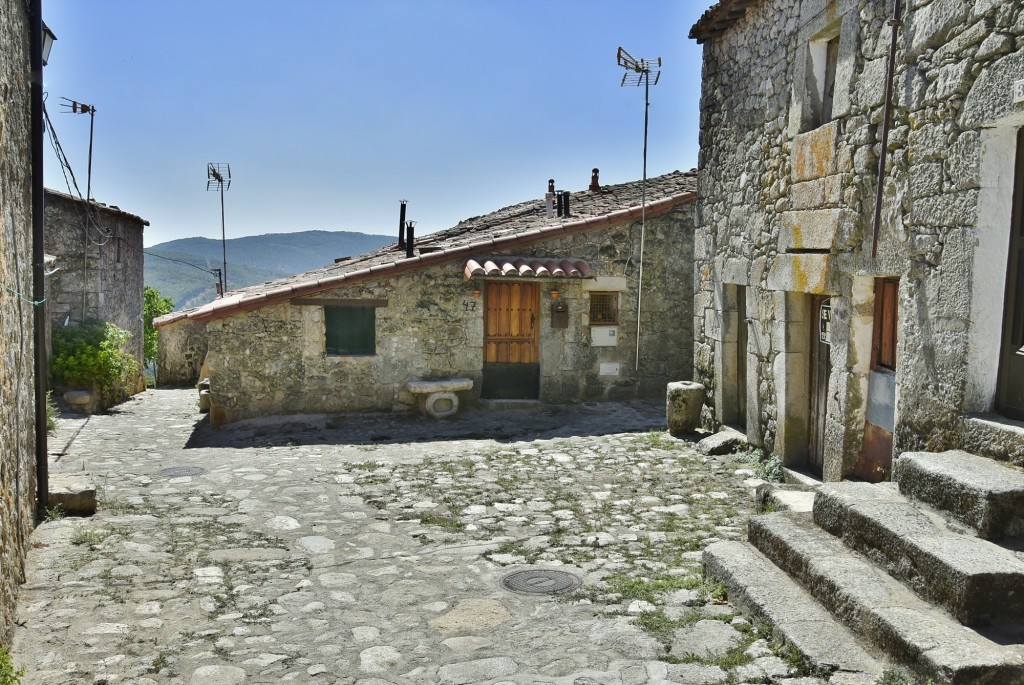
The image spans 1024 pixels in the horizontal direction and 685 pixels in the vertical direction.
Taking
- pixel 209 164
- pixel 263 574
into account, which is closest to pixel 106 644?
pixel 263 574

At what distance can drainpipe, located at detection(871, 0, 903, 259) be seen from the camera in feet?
17.7

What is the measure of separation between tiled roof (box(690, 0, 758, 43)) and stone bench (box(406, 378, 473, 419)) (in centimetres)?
556

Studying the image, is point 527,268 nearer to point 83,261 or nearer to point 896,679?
point 83,261

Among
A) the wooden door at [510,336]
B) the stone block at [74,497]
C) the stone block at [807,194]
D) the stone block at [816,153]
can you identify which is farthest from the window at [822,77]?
the stone block at [74,497]

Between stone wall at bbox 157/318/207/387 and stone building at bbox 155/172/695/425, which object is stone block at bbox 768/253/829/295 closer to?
stone building at bbox 155/172/695/425

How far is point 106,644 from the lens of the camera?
13.3 ft

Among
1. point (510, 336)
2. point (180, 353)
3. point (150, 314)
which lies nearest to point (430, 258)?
point (510, 336)

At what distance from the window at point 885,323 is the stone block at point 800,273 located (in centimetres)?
49

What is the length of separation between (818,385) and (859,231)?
65.6 inches

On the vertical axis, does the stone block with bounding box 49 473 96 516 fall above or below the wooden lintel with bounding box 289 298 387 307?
below

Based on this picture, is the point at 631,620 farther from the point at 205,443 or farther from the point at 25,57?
the point at 205,443

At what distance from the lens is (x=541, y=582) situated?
4.91 m

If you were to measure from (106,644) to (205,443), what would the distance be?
6311 mm

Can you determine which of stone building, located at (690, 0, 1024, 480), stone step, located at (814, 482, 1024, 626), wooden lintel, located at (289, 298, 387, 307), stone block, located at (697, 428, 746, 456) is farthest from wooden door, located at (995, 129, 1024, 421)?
wooden lintel, located at (289, 298, 387, 307)
